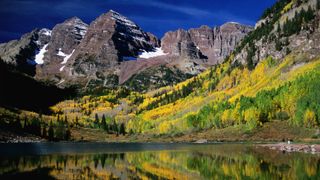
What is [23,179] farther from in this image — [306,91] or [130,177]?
[306,91]

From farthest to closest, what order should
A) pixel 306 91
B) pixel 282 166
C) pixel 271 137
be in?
pixel 306 91
pixel 271 137
pixel 282 166

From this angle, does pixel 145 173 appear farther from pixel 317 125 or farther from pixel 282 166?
pixel 317 125

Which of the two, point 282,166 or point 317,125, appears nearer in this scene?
point 282,166

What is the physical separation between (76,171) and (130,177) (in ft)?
33.4

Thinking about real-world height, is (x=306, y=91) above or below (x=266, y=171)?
above

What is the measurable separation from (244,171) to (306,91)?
141 meters

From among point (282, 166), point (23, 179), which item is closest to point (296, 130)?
point (282, 166)

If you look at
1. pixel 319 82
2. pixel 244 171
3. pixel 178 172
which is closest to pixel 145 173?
pixel 178 172

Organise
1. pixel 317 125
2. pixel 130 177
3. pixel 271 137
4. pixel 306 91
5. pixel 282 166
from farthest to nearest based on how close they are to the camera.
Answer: pixel 306 91 → pixel 271 137 → pixel 317 125 → pixel 282 166 → pixel 130 177

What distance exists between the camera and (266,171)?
58.6 m

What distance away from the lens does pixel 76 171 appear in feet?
201

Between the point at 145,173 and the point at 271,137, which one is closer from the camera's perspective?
the point at 145,173

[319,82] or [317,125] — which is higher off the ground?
[319,82]

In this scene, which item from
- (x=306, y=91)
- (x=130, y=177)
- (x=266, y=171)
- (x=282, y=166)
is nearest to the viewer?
(x=130, y=177)
